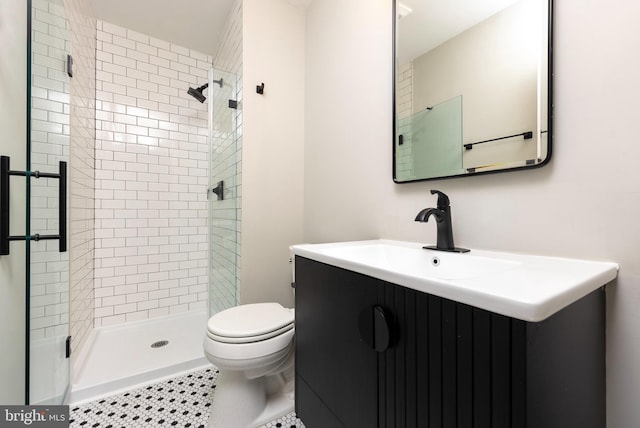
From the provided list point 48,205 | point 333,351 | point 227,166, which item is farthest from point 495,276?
point 227,166

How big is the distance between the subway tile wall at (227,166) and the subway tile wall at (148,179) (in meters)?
0.39

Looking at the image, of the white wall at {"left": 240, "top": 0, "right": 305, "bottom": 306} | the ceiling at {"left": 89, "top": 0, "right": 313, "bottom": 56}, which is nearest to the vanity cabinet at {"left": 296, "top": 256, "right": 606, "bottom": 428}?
the white wall at {"left": 240, "top": 0, "right": 305, "bottom": 306}

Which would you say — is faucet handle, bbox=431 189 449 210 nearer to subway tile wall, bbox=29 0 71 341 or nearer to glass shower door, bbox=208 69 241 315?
glass shower door, bbox=208 69 241 315

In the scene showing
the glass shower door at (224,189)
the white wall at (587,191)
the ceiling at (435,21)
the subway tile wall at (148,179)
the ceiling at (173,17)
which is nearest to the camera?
the white wall at (587,191)

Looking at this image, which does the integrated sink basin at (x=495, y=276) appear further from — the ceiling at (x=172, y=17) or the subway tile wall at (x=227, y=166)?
the ceiling at (x=172, y=17)

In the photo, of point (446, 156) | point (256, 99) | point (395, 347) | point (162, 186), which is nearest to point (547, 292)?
point (395, 347)

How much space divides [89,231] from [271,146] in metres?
1.65

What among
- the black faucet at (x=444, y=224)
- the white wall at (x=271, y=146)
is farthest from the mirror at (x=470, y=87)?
the white wall at (x=271, y=146)

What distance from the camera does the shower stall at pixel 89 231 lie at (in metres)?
0.99

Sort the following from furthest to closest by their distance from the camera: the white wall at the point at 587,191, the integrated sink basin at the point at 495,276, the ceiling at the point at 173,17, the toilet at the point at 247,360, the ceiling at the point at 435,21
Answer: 1. the ceiling at the point at 173,17
2. the toilet at the point at 247,360
3. the ceiling at the point at 435,21
4. the white wall at the point at 587,191
5. the integrated sink basin at the point at 495,276

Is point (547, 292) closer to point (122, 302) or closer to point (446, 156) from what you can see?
point (446, 156)

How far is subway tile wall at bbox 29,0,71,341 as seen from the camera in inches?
40.8

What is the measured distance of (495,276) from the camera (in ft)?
1.84

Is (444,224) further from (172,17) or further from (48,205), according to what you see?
(172,17)
